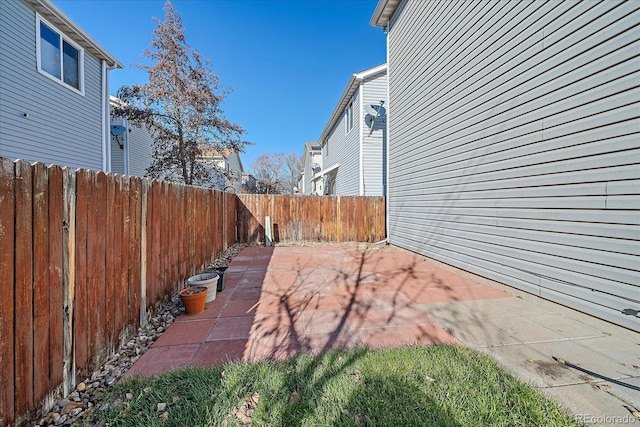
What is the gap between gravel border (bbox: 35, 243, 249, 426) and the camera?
5.80 ft

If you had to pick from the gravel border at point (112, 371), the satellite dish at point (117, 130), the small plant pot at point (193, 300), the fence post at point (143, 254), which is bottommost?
the gravel border at point (112, 371)

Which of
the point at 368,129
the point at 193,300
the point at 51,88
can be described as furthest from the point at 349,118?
the point at 193,300

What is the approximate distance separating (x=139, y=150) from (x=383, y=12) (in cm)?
1188

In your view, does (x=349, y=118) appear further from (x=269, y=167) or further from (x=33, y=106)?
(x=269, y=167)

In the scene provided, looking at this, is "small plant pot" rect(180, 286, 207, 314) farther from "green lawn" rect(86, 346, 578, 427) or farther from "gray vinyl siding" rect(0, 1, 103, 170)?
"gray vinyl siding" rect(0, 1, 103, 170)

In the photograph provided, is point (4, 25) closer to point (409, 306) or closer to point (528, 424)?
point (409, 306)

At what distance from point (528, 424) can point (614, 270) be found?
2.22 metres

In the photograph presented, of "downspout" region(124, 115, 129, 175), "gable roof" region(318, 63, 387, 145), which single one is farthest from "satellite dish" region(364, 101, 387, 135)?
"downspout" region(124, 115, 129, 175)

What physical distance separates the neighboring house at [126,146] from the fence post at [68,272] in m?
11.5

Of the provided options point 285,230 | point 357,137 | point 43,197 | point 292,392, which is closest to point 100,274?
point 43,197

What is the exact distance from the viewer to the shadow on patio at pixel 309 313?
8.49ft

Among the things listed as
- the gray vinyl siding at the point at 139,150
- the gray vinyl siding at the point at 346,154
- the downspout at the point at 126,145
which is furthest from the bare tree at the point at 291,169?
the downspout at the point at 126,145

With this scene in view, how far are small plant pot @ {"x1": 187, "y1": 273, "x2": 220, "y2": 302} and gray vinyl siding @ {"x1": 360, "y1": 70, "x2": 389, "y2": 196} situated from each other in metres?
7.48

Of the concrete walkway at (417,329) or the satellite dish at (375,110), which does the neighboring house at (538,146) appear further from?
the satellite dish at (375,110)
